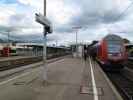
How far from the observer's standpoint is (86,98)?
354 inches

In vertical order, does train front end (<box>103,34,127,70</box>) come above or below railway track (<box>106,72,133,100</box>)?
above

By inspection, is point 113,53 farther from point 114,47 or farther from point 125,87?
point 125,87

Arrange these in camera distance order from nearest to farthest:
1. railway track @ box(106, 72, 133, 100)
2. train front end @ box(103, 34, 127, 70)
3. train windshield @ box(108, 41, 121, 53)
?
1. railway track @ box(106, 72, 133, 100)
2. train front end @ box(103, 34, 127, 70)
3. train windshield @ box(108, 41, 121, 53)

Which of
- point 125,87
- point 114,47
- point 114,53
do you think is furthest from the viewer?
point 114,47

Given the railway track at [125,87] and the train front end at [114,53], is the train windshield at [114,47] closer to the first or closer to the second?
the train front end at [114,53]

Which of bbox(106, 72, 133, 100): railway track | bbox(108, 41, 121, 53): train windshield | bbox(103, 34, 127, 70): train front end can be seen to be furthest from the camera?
bbox(108, 41, 121, 53): train windshield

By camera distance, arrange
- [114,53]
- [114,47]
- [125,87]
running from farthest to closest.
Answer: [114,47]
[114,53]
[125,87]

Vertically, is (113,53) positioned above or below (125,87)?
above

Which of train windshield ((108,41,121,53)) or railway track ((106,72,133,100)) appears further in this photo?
train windshield ((108,41,121,53))

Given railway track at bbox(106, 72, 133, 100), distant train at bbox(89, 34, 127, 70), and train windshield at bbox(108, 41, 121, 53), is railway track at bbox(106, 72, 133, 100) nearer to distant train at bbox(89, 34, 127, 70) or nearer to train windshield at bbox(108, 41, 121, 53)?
distant train at bbox(89, 34, 127, 70)

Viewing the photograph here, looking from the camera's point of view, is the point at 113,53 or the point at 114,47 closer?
the point at 113,53

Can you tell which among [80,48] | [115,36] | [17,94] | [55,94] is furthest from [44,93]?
[80,48]

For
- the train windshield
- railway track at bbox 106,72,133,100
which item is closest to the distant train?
the train windshield

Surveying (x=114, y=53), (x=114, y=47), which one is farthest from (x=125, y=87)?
(x=114, y=47)
